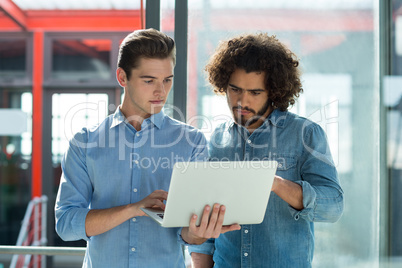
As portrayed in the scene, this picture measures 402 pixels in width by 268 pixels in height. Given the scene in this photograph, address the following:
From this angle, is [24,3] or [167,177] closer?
[167,177]

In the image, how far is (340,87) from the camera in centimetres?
176

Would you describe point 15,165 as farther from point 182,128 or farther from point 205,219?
point 205,219

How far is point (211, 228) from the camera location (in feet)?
3.09

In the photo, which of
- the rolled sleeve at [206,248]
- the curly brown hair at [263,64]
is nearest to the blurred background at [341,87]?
the curly brown hair at [263,64]

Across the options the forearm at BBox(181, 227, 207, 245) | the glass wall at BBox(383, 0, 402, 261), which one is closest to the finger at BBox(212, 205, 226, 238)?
the forearm at BBox(181, 227, 207, 245)

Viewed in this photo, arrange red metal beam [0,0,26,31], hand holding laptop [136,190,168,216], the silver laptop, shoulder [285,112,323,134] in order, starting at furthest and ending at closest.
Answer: red metal beam [0,0,26,31] < shoulder [285,112,323,134] < hand holding laptop [136,190,168,216] < the silver laptop

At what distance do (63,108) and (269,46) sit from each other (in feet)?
9.41

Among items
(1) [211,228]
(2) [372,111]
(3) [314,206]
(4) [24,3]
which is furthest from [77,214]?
(4) [24,3]

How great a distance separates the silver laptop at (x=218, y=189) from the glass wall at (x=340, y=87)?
796 millimetres

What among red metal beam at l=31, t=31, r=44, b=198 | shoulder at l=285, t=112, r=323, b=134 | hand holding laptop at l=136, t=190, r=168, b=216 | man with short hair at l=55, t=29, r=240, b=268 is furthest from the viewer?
red metal beam at l=31, t=31, r=44, b=198

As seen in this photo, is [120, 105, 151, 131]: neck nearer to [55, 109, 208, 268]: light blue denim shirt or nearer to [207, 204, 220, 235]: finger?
[55, 109, 208, 268]: light blue denim shirt

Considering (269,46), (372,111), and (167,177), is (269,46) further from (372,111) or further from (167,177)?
(372,111)

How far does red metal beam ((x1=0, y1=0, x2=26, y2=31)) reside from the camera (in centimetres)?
342

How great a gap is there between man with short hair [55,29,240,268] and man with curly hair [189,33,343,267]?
16 cm
